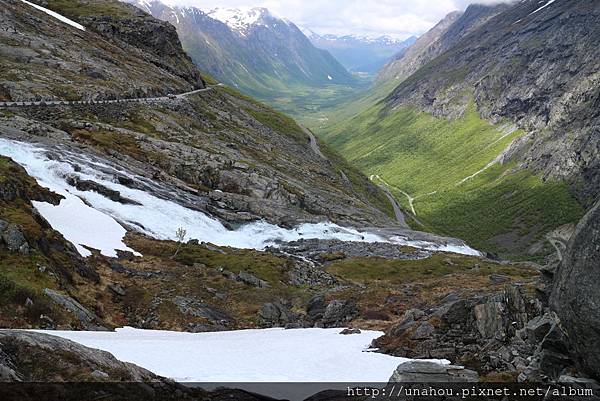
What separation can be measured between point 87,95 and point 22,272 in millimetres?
92492

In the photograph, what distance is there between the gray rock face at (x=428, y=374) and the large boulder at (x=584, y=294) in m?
3.83

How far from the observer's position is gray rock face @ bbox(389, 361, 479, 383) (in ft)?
57.0

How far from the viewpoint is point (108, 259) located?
45875 millimetres

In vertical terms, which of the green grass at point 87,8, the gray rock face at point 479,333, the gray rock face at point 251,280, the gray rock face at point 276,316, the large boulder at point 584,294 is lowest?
the gray rock face at point 251,280

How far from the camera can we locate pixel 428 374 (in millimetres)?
17578

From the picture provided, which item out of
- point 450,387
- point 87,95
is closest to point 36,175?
point 87,95

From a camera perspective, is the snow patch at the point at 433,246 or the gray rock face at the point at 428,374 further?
the snow patch at the point at 433,246

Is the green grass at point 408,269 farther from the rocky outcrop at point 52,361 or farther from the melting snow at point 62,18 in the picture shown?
the melting snow at point 62,18

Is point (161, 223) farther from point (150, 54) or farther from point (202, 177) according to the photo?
point (150, 54)

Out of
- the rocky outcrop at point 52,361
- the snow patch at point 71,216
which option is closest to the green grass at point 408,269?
the snow patch at point 71,216

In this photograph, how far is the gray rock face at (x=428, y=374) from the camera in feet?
57.0

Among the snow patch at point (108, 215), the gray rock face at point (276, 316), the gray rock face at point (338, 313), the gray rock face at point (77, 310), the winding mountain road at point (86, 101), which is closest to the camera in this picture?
the gray rock face at point (77, 310)

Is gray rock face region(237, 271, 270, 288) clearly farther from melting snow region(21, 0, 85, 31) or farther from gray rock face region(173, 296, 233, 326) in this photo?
melting snow region(21, 0, 85, 31)

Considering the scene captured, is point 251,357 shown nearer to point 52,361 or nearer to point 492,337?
point 52,361
